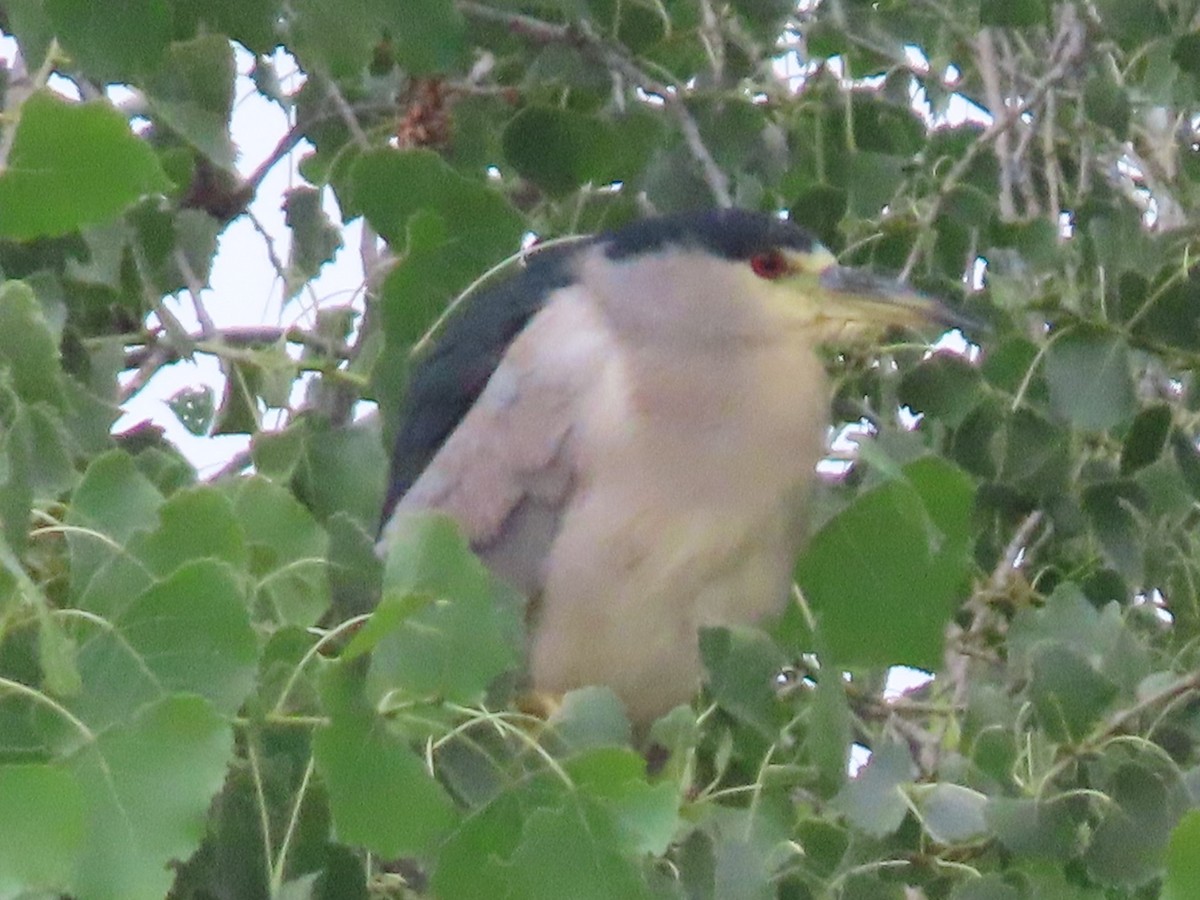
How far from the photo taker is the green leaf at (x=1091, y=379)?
1639mm

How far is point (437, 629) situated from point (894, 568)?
49 centimetres

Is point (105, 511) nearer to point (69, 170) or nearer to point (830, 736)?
point (69, 170)

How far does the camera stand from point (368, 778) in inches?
42.5

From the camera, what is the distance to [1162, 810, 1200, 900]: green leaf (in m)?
→ 1.06

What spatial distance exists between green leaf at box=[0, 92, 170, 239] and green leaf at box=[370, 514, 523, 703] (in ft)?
0.84

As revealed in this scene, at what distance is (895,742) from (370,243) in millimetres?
1285

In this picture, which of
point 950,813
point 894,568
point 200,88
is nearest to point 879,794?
point 950,813

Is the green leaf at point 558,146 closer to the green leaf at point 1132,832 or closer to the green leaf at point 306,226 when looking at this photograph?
the green leaf at point 306,226

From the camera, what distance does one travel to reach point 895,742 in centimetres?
134

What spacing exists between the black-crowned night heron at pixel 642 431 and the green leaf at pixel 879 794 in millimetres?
593

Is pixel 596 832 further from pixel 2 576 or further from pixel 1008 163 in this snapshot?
pixel 1008 163

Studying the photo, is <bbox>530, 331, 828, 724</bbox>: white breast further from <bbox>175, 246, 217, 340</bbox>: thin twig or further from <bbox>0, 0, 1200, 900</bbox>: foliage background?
<bbox>175, 246, 217, 340</bbox>: thin twig

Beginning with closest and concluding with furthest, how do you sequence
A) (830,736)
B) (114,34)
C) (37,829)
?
(37,829) < (830,736) < (114,34)

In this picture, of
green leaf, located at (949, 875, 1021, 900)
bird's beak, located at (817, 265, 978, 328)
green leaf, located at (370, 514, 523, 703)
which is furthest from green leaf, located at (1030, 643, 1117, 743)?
bird's beak, located at (817, 265, 978, 328)
